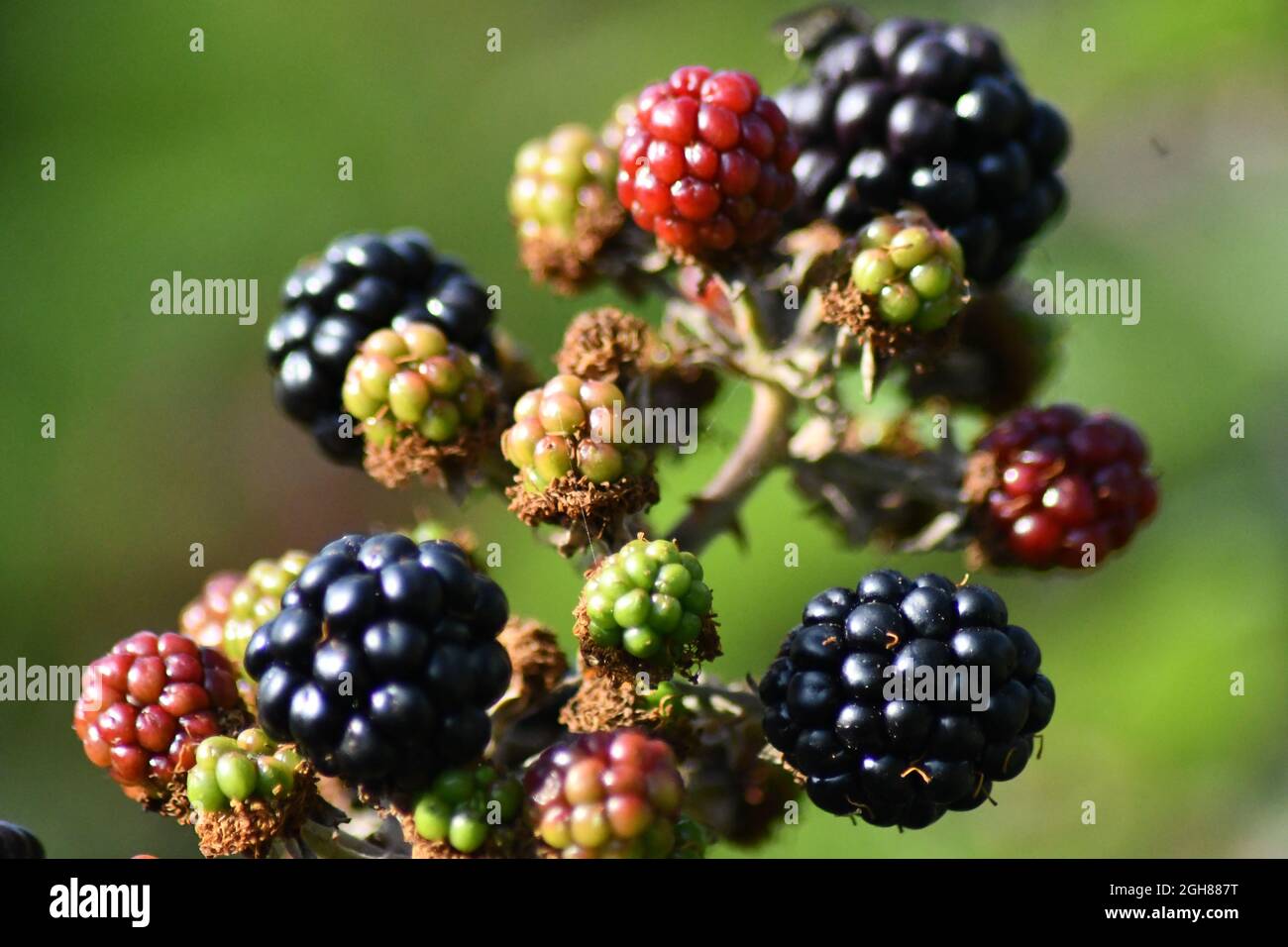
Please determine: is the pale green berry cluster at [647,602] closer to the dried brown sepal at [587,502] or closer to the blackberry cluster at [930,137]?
the dried brown sepal at [587,502]

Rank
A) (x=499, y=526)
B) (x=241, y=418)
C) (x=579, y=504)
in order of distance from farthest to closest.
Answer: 1. (x=241, y=418)
2. (x=499, y=526)
3. (x=579, y=504)

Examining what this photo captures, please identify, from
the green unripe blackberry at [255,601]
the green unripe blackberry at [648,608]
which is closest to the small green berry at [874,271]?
the green unripe blackberry at [648,608]

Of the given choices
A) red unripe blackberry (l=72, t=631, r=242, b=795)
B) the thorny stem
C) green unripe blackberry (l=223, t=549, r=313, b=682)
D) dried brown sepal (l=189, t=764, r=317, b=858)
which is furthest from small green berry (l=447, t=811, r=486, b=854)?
the thorny stem

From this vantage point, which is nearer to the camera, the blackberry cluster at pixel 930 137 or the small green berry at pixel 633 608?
the small green berry at pixel 633 608

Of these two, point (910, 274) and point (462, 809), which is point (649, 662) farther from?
point (910, 274)

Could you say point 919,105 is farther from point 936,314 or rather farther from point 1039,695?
point 1039,695

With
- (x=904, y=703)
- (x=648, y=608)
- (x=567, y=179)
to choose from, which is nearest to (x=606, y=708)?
(x=648, y=608)
